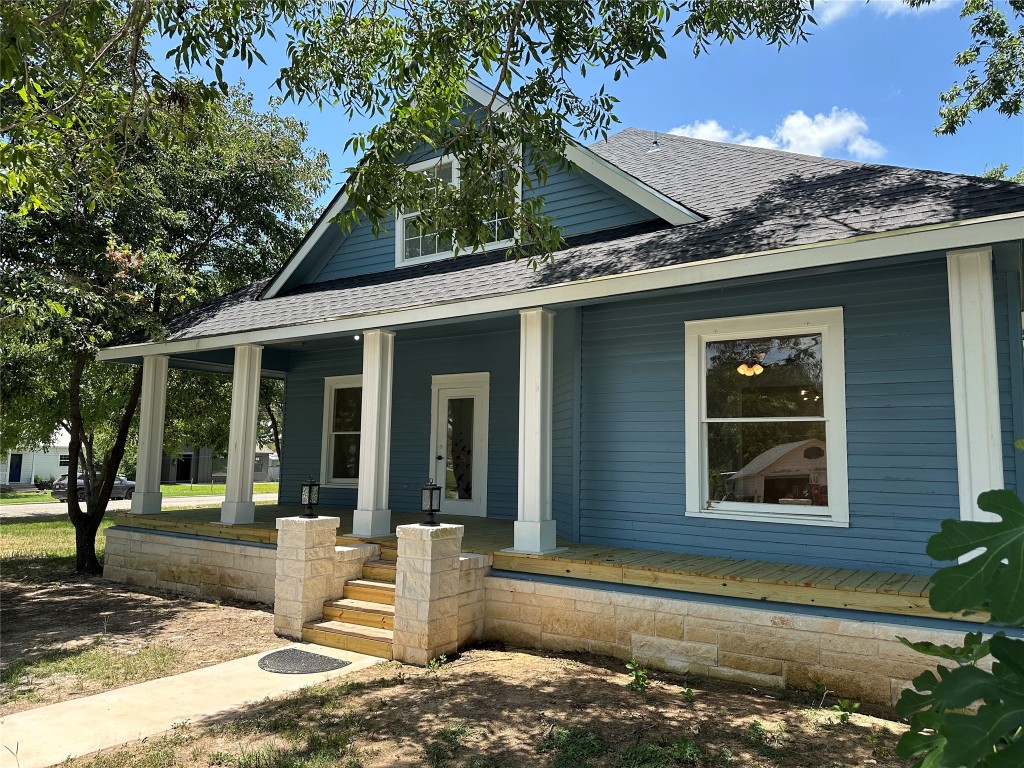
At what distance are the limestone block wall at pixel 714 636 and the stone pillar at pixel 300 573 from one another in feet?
5.69

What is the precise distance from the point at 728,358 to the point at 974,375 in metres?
2.20

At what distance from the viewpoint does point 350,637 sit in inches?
254

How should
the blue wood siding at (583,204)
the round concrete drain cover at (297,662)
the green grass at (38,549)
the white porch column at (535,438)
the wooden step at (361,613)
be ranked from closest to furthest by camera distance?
the round concrete drain cover at (297,662), the wooden step at (361,613), the white porch column at (535,438), the blue wood siding at (583,204), the green grass at (38,549)

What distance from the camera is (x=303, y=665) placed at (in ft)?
19.7

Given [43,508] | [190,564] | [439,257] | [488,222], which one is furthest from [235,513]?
[43,508]

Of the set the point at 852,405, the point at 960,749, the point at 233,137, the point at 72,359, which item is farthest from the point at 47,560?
the point at 960,749

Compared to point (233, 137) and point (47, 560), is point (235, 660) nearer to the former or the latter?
point (47, 560)

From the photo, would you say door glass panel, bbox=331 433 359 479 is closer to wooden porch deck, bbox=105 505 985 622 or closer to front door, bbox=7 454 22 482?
wooden porch deck, bbox=105 505 985 622

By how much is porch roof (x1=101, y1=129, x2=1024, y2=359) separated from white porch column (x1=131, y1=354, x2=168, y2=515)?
1.62 ft

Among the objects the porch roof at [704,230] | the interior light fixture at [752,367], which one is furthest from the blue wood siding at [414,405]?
the interior light fixture at [752,367]

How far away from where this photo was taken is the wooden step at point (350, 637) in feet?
20.5

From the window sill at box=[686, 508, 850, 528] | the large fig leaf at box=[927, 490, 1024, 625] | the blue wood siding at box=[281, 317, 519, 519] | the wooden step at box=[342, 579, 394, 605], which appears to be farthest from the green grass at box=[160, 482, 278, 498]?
the large fig leaf at box=[927, 490, 1024, 625]

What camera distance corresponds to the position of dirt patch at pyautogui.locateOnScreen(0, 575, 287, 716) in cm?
566

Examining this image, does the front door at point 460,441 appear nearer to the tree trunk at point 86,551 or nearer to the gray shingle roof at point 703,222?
the gray shingle roof at point 703,222
